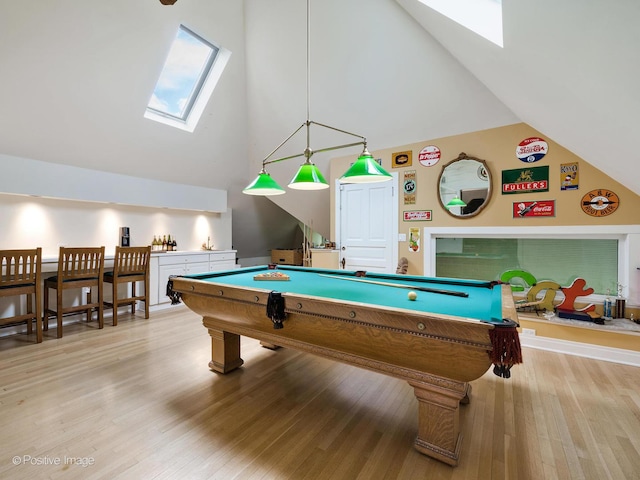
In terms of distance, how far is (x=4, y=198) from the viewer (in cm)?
378

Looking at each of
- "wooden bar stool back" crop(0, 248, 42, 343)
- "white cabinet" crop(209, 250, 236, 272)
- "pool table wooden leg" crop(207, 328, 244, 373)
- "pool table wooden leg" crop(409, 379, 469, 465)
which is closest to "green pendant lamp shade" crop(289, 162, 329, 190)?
"pool table wooden leg" crop(207, 328, 244, 373)

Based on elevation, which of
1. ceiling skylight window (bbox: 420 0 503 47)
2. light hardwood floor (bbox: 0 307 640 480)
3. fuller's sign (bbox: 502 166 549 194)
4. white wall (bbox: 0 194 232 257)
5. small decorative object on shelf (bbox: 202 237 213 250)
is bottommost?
light hardwood floor (bbox: 0 307 640 480)

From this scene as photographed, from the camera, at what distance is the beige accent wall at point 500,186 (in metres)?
3.11

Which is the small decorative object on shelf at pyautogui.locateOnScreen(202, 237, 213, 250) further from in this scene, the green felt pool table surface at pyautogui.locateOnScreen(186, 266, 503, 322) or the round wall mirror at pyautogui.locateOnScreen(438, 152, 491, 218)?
the round wall mirror at pyautogui.locateOnScreen(438, 152, 491, 218)

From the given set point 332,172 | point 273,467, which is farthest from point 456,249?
point 273,467

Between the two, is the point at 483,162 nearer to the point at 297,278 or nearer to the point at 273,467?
the point at 297,278

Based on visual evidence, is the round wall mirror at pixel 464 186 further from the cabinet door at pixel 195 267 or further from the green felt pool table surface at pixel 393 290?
the cabinet door at pixel 195 267

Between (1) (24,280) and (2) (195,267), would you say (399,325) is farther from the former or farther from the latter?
(2) (195,267)

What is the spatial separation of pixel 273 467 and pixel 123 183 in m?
4.67

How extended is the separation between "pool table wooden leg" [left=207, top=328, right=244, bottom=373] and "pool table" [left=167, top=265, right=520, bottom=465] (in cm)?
16

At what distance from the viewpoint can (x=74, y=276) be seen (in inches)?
145

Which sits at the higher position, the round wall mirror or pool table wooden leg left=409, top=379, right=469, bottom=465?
the round wall mirror

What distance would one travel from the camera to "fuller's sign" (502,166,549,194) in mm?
3377

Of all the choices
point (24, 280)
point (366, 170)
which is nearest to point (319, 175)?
point (366, 170)
